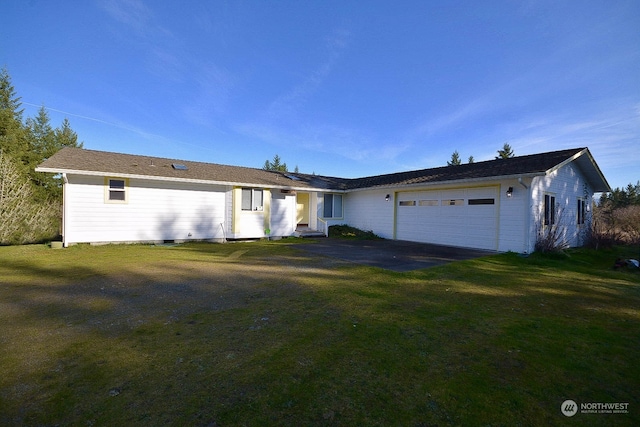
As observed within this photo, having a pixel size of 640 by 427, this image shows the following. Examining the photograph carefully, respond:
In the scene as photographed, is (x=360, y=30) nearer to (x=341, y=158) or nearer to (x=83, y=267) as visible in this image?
(x=83, y=267)

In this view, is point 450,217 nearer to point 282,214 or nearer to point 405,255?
point 405,255

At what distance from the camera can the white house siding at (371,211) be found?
16.0 metres

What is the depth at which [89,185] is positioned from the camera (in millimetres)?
11125

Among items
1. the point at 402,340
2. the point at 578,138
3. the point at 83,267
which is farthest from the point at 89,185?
the point at 578,138

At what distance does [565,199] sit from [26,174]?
3381 centimetres

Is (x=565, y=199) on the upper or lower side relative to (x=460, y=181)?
lower

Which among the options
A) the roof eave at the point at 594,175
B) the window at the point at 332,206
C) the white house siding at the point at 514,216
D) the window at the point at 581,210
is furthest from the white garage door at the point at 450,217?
the window at the point at 581,210

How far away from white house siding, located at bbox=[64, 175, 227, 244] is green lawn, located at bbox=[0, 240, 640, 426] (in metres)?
4.98

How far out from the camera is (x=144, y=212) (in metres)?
12.4

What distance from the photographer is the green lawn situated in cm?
224

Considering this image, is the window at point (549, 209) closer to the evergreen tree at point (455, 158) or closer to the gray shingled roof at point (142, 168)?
the gray shingled roof at point (142, 168)

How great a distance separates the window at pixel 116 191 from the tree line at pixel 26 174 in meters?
3.93

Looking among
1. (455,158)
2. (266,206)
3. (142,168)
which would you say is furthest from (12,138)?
(455,158)

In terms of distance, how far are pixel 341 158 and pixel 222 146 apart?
585 inches
